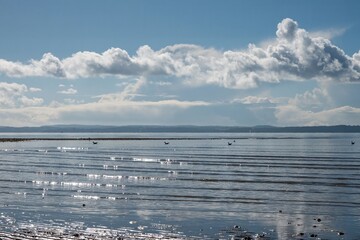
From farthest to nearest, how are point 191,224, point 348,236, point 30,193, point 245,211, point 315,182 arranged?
point 315,182 → point 30,193 → point 245,211 → point 191,224 → point 348,236

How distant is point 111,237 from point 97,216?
6709 mm

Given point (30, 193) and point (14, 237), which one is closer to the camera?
point (14, 237)

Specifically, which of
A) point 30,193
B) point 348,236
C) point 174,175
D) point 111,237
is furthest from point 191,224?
point 174,175

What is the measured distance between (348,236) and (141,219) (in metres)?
11.5

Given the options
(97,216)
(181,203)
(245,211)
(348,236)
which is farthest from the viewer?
(181,203)

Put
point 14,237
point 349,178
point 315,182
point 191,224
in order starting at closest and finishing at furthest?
point 14,237 → point 191,224 → point 315,182 → point 349,178

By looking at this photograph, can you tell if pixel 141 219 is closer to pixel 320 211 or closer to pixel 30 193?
pixel 320 211

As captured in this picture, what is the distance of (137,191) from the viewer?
145 feet

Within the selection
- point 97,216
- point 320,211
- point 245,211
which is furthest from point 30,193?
point 320,211

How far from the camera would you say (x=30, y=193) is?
42125 millimetres

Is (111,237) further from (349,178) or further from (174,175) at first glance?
(349,178)

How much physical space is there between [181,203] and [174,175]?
76.6 ft

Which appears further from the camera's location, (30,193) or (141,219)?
(30,193)

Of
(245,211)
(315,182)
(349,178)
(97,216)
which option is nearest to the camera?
(97,216)
